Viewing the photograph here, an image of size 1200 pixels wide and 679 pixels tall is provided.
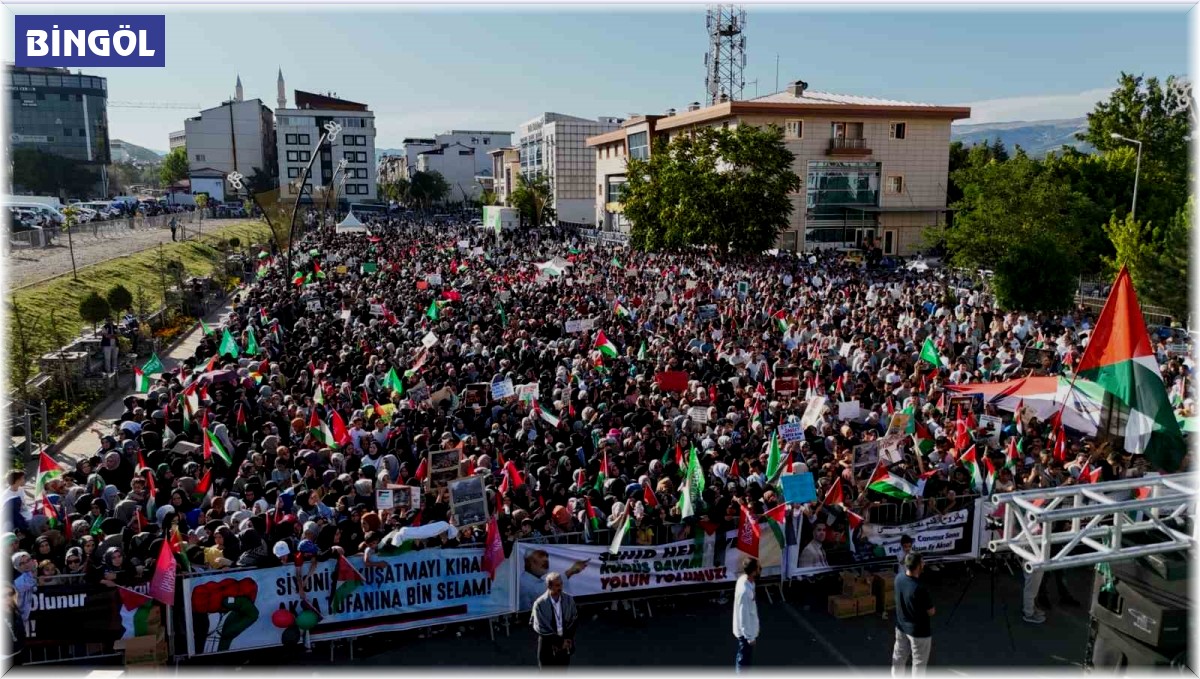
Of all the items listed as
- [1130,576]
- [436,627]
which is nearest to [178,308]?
[436,627]

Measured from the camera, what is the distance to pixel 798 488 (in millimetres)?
9594

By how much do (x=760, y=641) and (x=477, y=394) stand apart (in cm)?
686

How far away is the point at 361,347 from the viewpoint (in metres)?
17.1

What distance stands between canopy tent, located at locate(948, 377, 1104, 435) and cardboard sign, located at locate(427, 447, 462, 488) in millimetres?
7784

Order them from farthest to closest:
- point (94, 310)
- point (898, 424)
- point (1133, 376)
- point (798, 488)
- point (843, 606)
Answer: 1. point (94, 310)
2. point (898, 424)
3. point (798, 488)
4. point (1133, 376)
5. point (843, 606)

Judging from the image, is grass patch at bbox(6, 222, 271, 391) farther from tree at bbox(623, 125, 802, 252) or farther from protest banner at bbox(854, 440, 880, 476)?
tree at bbox(623, 125, 802, 252)

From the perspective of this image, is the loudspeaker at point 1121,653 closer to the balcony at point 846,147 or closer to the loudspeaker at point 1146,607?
the loudspeaker at point 1146,607

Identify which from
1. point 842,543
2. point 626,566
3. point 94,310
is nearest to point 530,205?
point 94,310

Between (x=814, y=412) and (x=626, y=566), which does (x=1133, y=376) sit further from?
(x=626, y=566)

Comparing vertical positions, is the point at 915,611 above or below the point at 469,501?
below

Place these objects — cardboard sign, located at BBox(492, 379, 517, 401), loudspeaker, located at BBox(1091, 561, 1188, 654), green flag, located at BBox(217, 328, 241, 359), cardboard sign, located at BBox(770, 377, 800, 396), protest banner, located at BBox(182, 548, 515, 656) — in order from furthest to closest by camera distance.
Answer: green flag, located at BBox(217, 328, 241, 359) → cardboard sign, located at BBox(770, 377, 800, 396) → cardboard sign, located at BBox(492, 379, 517, 401) → protest banner, located at BBox(182, 548, 515, 656) → loudspeaker, located at BBox(1091, 561, 1188, 654)

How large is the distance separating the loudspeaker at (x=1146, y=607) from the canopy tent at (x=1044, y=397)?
4906 millimetres

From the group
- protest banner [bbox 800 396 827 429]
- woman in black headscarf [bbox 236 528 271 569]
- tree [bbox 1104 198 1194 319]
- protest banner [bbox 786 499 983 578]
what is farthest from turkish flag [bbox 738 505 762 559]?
tree [bbox 1104 198 1194 319]

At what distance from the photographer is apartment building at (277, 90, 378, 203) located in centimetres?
10994
